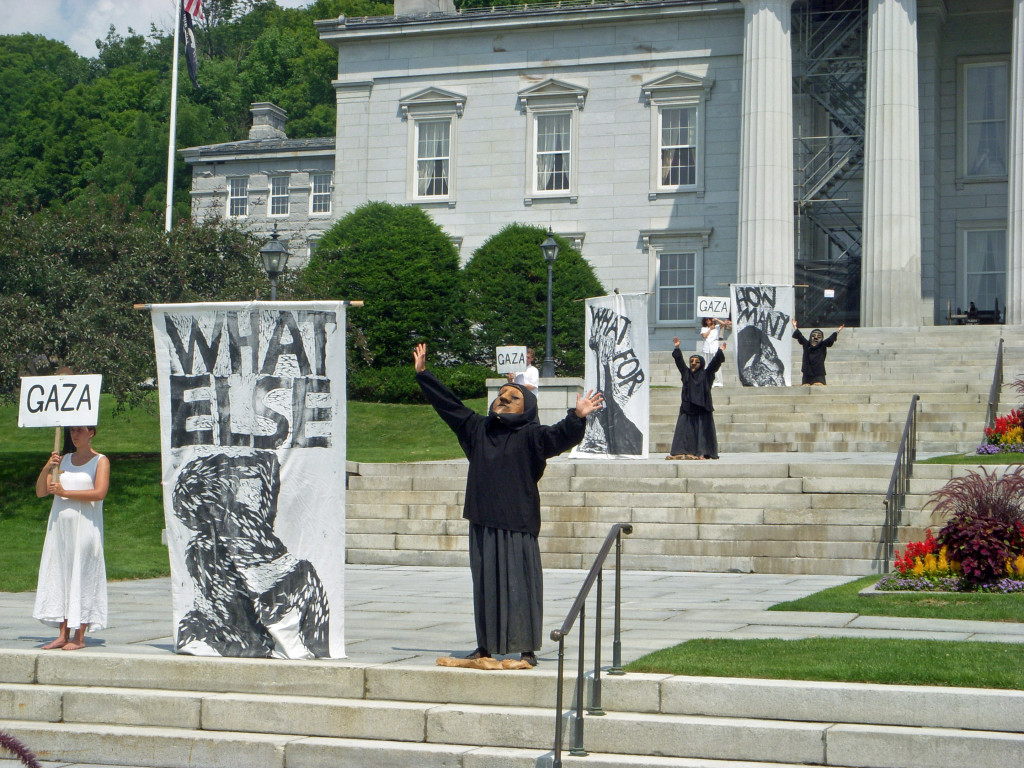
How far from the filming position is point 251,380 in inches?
369

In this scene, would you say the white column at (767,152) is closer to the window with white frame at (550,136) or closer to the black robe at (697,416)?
the window with white frame at (550,136)

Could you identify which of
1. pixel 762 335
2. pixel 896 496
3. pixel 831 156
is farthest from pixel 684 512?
pixel 831 156

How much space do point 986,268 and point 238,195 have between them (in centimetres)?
2818

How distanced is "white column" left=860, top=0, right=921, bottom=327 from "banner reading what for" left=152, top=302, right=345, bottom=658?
2816cm

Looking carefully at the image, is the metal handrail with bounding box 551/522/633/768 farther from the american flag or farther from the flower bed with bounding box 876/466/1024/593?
the american flag

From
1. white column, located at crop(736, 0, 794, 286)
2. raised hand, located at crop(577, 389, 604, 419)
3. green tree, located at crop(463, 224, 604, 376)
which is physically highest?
white column, located at crop(736, 0, 794, 286)

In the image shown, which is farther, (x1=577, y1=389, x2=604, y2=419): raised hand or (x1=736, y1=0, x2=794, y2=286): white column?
(x1=736, y1=0, x2=794, y2=286): white column

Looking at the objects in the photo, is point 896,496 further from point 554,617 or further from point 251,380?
point 251,380

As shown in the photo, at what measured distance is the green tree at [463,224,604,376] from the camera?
36.6 meters

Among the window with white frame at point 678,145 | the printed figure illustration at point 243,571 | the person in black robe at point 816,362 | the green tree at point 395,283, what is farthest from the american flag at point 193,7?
the printed figure illustration at point 243,571

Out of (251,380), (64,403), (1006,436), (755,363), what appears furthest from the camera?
(755,363)

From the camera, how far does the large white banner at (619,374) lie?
781 inches

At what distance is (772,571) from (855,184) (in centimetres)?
2844

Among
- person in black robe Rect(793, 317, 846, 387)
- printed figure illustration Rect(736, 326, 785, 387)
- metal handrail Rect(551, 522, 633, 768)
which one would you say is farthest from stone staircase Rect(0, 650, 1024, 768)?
printed figure illustration Rect(736, 326, 785, 387)
